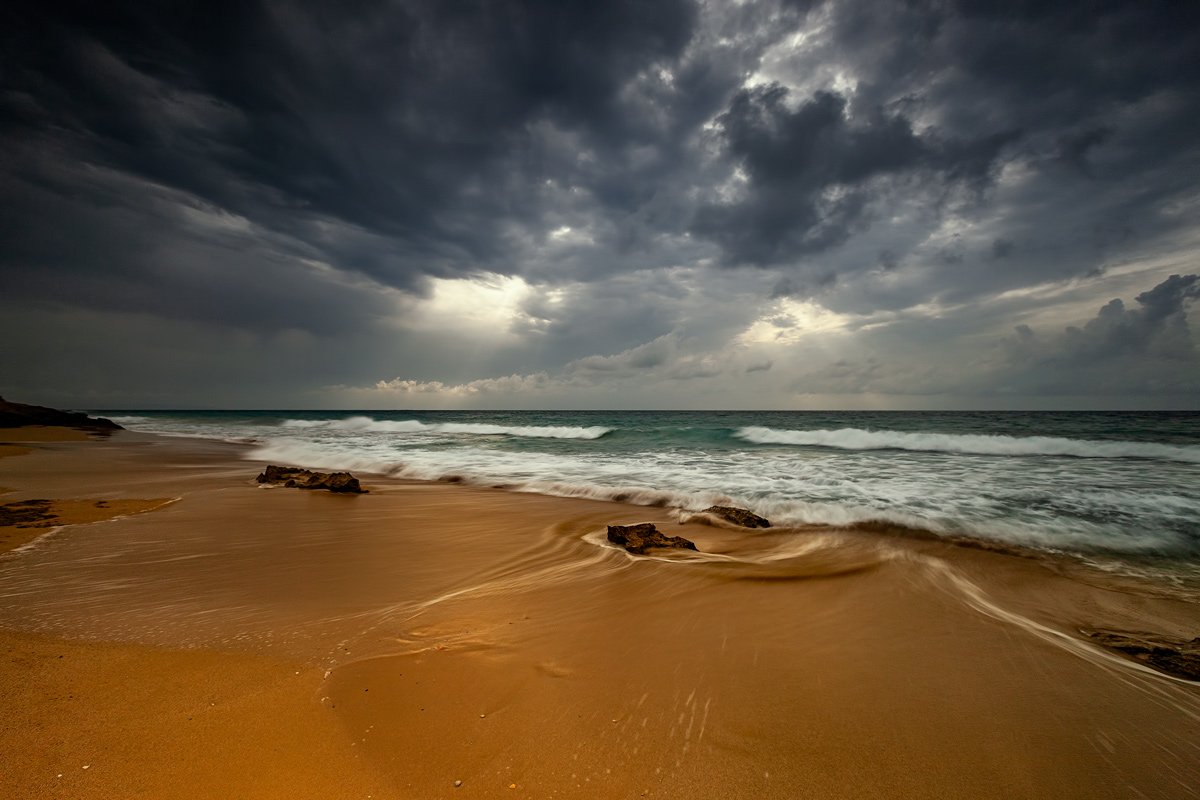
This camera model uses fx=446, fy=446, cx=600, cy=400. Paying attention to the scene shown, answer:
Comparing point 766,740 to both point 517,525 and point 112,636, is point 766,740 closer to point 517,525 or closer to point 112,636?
point 112,636

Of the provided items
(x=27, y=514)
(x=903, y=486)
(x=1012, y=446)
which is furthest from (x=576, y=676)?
(x=1012, y=446)

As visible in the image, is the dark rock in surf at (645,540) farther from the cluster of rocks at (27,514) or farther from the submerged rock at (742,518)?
the cluster of rocks at (27,514)

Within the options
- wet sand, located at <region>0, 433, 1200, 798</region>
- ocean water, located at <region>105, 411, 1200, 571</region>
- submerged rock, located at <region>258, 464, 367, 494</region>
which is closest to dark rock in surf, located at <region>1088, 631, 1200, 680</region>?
wet sand, located at <region>0, 433, 1200, 798</region>

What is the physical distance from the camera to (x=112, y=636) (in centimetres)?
262

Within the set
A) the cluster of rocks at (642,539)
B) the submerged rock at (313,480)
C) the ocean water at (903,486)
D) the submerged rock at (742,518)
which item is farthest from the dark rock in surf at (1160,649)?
the submerged rock at (313,480)

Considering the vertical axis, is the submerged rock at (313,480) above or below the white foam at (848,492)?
above

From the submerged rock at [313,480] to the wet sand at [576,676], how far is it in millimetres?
3394

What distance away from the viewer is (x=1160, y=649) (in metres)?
2.81

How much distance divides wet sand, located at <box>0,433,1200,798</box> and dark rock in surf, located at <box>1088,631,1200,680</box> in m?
0.14

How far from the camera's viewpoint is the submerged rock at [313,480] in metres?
8.14

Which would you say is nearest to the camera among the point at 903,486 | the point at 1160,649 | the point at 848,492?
the point at 1160,649

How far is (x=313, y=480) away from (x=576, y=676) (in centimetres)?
799

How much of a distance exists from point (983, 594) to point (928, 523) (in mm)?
2453

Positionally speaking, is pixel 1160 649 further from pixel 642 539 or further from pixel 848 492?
pixel 848 492
